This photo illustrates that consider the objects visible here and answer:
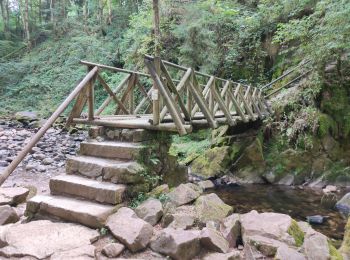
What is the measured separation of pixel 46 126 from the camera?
3.78 m

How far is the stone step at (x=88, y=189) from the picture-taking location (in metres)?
3.74

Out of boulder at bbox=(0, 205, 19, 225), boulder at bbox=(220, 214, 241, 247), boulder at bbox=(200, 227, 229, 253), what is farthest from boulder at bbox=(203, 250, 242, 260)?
boulder at bbox=(0, 205, 19, 225)

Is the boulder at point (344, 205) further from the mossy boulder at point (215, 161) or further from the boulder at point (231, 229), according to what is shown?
the boulder at point (231, 229)

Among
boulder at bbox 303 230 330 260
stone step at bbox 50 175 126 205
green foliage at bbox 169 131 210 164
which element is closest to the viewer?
boulder at bbox 303 230 330 260

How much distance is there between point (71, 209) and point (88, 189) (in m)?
0.35

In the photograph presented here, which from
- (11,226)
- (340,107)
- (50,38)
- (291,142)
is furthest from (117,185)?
(50,38)

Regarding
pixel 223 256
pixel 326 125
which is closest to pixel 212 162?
pixel 326 125

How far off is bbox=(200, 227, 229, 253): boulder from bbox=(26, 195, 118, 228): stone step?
3.57ft

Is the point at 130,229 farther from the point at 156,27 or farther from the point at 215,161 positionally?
the point at 156,27

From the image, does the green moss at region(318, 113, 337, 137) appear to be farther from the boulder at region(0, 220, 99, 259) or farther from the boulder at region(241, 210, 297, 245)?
the boulder at region(0, 220, 99, 259)

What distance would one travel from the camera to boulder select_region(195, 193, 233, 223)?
3744 millimetres

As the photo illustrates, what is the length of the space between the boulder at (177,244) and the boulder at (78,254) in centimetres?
59

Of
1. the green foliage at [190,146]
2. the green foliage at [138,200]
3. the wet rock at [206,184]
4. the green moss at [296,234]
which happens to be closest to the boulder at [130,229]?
the green foliage at [138,200]

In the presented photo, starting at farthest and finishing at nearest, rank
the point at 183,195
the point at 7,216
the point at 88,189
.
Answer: the point at 183,195, the point at 88,189, the point at 7,216
